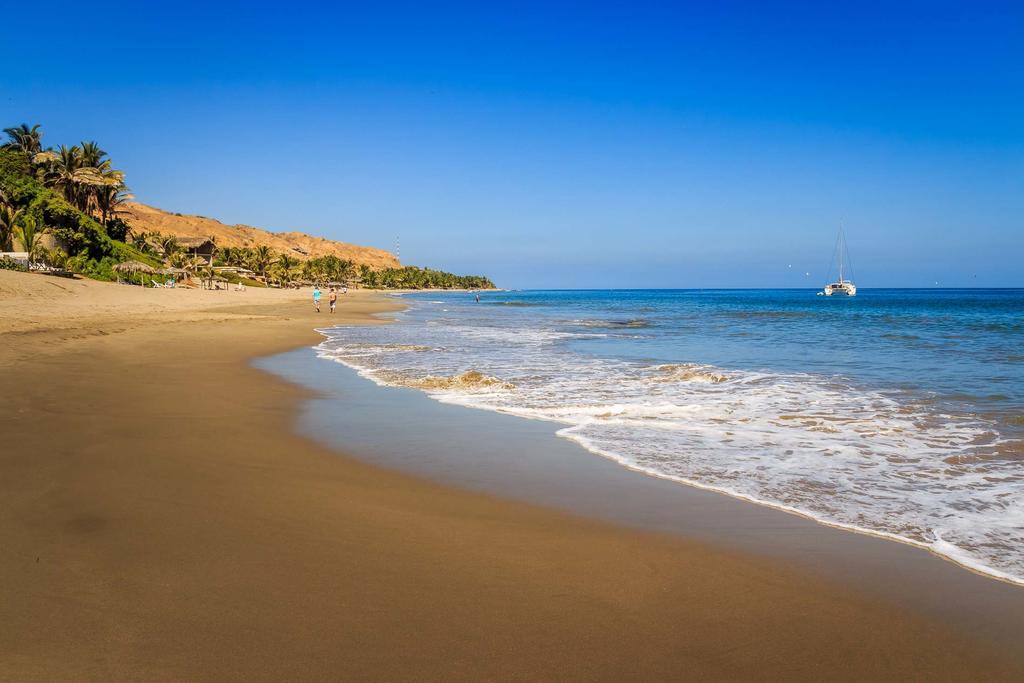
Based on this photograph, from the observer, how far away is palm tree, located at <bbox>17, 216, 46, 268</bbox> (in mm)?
37031

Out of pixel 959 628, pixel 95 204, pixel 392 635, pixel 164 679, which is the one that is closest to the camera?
pixel 164 679

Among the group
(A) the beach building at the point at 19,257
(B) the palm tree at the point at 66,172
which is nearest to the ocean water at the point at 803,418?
(A) the beach building at the point at 19,257

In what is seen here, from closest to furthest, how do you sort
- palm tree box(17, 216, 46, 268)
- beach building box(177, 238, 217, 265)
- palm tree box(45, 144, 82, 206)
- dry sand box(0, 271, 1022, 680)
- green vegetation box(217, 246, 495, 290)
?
1. dry sand box(0, 271, 1022, 680)
2. palm tree box(17, 216, 46, 268)
3. palm tree box(45, 144, 82, 206)
4. beach building box(177, 238, 217, 265)
5. green vegetation box(217, 246, 495, 290)

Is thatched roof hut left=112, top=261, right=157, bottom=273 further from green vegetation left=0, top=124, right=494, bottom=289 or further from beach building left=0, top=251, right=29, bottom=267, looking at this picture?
beach building left=0, top=251, right=29, bottom=267

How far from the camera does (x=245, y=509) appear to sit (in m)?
4.50

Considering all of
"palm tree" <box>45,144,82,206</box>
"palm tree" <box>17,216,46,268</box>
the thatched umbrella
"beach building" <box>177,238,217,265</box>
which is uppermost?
"palm tree" <box>45,144,82,206</box>

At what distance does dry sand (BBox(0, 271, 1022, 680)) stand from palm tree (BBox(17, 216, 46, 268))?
39.4 meters

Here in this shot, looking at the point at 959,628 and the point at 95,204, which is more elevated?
the point at 95,204

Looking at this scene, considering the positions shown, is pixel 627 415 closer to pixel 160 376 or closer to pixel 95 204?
pixel 160 376

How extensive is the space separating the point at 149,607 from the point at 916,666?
3.54m

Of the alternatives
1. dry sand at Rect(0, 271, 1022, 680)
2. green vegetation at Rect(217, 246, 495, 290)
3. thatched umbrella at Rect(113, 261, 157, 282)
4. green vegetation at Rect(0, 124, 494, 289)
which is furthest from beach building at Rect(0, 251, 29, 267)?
green vegetation at Rect(217, 246, 495, 290)

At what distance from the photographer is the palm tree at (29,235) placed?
121 ft

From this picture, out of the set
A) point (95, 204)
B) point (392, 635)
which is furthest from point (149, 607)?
point (95, 204)

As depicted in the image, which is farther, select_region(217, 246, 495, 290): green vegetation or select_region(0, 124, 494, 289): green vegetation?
select_region(217, 246, 495, 290): green vegetation
